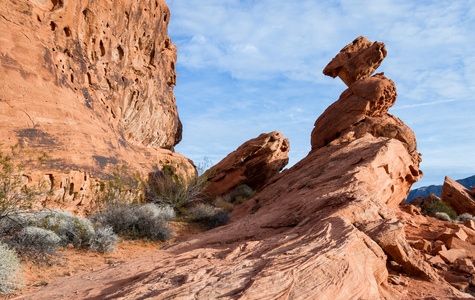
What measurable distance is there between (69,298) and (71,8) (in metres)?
11.2

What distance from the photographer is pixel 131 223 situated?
9273mm

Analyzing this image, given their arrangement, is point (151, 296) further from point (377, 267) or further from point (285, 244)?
point (377, 267)

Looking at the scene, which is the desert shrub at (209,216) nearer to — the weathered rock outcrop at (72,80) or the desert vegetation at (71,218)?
the desert vegetation at (71,218)

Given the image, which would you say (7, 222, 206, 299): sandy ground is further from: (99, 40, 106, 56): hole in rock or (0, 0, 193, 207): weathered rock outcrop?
(99, 40, 106, 56): hole in rock

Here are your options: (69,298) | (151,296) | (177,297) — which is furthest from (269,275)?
(69,298)

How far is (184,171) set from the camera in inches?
623

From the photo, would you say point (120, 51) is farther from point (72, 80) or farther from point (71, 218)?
point (71, 218)

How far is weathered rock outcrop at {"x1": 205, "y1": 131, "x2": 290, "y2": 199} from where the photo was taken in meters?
18.4

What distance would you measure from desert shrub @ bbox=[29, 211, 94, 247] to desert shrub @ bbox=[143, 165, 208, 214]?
484cm

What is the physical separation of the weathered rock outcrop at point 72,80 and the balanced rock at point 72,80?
1.0 inches

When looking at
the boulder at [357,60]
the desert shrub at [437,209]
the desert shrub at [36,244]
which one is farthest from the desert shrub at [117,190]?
the boulder at [357,60]

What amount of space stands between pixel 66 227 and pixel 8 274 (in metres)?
2.62

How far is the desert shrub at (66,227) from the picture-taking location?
716 centimetres

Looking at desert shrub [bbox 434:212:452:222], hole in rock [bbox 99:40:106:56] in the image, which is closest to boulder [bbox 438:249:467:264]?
desert shrub [bbox 434:212:452:222]
